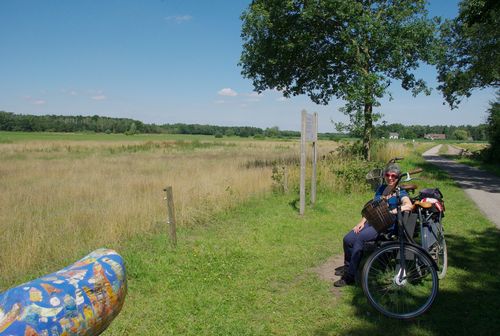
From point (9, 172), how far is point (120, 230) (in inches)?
631

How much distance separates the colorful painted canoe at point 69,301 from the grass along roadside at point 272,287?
5.15ft

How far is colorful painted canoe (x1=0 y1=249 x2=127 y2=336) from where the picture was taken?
2039mm

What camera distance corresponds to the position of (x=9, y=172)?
2027cm

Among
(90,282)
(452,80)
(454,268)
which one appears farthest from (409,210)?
(452,80)

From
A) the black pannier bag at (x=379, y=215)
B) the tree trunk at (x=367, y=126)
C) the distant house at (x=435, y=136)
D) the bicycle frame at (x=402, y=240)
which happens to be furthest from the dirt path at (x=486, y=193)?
the distant house at (x=435, y=136)

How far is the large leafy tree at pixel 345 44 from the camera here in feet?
46.4

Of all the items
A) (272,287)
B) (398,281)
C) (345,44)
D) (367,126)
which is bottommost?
(272,287)

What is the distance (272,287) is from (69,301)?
3157mm

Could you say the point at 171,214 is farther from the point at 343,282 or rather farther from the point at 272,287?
the point at 343,282

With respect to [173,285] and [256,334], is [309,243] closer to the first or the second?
[173,285]

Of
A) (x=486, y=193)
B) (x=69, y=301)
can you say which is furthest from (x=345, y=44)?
(x=69, y=301)

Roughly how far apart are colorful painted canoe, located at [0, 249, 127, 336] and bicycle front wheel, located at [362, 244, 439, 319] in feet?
8.46

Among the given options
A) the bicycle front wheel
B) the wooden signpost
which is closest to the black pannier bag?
the bicycle front wheel

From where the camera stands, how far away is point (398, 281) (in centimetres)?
418
